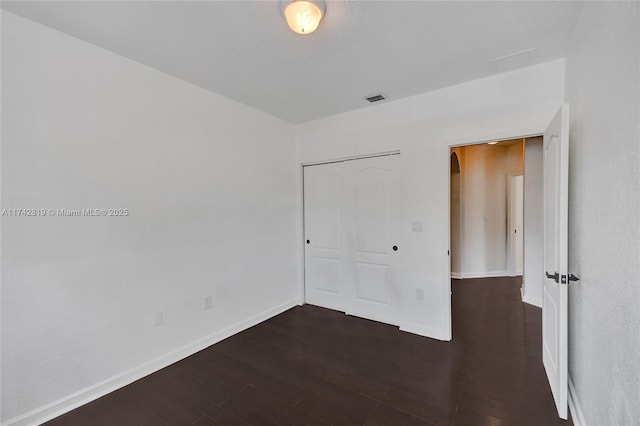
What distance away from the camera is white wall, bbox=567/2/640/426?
106cm

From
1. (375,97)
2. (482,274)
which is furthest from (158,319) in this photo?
(482,274)

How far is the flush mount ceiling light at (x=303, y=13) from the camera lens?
5.31 ft

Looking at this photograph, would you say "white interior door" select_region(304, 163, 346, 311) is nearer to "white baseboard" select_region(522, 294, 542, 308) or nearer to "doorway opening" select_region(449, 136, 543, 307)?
"white baseboard" select_region(522, 294, 542, 308)

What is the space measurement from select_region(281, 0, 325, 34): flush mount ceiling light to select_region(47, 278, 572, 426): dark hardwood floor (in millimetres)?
2561

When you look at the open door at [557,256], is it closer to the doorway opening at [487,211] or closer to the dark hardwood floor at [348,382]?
the dark hardwood floor at [348,382]

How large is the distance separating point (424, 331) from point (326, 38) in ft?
9.86

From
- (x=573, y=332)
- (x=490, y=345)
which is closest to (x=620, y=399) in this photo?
(x=573, y=332)

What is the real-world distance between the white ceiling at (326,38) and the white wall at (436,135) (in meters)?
0.17

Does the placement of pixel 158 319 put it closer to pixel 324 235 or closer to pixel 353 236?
pixel 324 235

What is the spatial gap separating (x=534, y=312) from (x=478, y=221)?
7.61 ft

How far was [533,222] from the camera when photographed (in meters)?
4.04

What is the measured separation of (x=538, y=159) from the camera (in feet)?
13.1

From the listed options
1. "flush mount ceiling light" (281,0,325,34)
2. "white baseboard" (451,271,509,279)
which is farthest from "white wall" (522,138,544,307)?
"flush mount ceiling light" (281,0,325,34)

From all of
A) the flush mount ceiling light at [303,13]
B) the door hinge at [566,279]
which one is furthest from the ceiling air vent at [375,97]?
the door hinge at [566,279]
